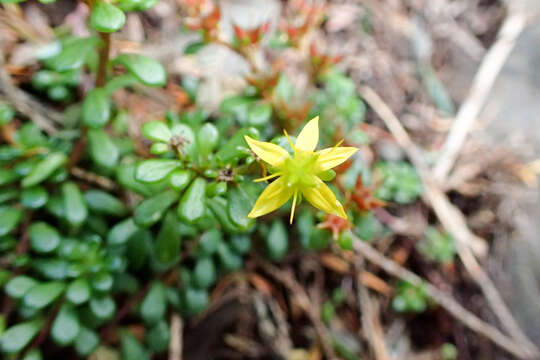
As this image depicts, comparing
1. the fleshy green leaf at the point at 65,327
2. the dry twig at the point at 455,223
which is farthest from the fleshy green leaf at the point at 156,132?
the dry twig at the point at 455,223

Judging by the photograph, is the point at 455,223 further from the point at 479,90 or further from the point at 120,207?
the point at 120,207

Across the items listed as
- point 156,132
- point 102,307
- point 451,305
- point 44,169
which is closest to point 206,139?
point 156,132

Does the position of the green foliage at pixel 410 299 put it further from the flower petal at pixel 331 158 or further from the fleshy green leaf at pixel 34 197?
the fleshy green leaf at pixel 34 197

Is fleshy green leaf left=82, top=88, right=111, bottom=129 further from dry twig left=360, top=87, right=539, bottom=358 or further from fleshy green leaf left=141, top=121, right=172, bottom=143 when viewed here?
dry twig left=360, top=87, right=539, bottom=358

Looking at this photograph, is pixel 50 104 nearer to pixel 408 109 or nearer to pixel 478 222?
pixel 408 109

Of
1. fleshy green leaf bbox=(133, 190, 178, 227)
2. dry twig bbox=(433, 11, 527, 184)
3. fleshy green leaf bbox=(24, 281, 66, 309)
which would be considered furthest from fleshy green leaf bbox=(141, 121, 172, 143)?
dry twig bbox=(433, 11, 527, 184)

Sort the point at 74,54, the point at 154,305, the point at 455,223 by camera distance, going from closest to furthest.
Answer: the point at 74,54 < the point at 154,305 < the point at 455,223

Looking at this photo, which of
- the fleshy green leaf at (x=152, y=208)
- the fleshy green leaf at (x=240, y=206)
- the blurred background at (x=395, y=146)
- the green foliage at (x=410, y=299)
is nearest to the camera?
the fleshy green leaf at (x=240, y=206)
